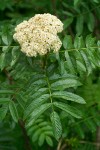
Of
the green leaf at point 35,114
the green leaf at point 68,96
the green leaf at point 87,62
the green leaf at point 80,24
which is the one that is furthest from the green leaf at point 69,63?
the green leaf at point 80,24

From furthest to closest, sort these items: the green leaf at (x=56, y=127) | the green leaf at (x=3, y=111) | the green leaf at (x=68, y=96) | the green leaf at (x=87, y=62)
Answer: the green leaf at (x=87, y=62)
the green leaf at (x=3, y=111)
the green leaf at (x=68, y=96)
the green leaf at (x=56, y=127)

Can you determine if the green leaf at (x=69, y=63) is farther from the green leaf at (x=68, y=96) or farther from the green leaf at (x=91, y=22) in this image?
the green leaf at (x=91, y=22)

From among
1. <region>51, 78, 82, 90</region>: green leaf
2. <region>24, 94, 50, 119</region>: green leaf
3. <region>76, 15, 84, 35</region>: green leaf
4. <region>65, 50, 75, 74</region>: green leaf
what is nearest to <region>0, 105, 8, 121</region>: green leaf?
<region>24, 94, 50, 119</region>: green leaf

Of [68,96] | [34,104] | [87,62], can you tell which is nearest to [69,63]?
[87,62]

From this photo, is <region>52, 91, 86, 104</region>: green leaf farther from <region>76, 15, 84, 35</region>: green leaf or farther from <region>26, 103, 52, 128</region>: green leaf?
<region>76, 15, 84, 35</region>: green leaf

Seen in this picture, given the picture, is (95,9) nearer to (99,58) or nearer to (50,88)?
(99,58)

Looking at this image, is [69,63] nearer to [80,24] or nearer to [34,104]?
[34,104]
